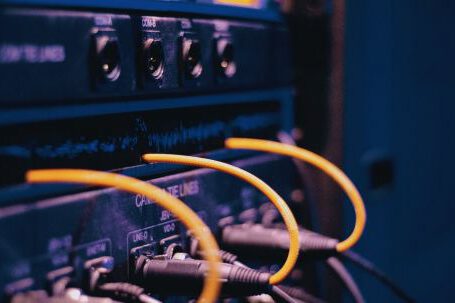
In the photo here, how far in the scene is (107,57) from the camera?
51 cm

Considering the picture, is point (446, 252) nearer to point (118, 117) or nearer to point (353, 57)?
point (353, 57)

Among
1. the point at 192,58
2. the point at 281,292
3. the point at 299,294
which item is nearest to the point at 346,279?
the point at 299,294

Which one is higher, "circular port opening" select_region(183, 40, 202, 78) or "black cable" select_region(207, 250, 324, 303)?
"circular port opening" select_region(183, 40, 202, 78)

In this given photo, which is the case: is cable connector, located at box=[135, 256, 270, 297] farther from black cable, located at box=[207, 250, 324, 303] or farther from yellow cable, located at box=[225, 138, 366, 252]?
yellow cable, located at box=[225, 138, 366, 252]

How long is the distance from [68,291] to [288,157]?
337mm

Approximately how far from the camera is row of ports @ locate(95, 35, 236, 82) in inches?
19.7

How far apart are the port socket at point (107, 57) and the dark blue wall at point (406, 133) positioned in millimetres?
360

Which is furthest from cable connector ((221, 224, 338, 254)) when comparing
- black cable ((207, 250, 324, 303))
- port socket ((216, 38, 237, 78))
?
port socket ((216, 38, 237, 78))

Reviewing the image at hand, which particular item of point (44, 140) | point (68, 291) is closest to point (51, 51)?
point (44, 140)

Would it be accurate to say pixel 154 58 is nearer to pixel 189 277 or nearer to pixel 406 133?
pixel 189 277

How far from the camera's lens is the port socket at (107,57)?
49cm

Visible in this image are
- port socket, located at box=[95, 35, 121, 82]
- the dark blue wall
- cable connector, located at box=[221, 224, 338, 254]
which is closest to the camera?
port socket, located at box=[95, 35, 121, 82]

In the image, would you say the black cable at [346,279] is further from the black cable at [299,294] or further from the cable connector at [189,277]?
the cable connector at [189,277]

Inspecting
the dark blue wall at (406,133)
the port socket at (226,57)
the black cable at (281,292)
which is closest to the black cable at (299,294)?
the black cable at (281,292)
